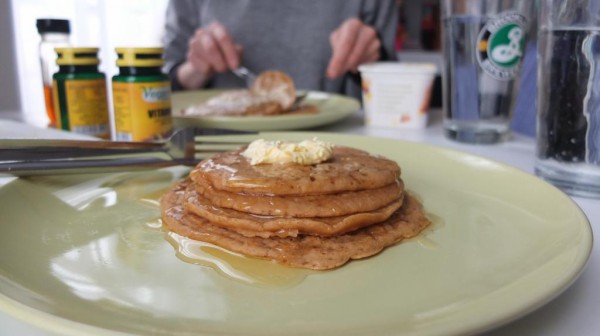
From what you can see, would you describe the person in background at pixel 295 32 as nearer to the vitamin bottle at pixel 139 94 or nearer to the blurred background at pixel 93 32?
the blurred background at pixel 93 32

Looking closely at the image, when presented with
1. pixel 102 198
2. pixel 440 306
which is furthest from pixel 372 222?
pixel 102 198

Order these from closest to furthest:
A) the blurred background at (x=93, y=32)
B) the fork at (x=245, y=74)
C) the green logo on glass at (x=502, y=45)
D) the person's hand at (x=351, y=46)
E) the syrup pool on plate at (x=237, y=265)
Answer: the syrup pool on plate at (x=237, y=265) → the green logo on glass at (x=502, y=45) → the person's hand at (x=351, y=46) → the fork at (x=245, y=74) → the blurred background at (x=93, y=32)

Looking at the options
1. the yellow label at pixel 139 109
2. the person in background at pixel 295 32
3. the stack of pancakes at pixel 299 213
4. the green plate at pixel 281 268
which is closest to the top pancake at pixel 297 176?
the stack of pancakes at pixel 299 213

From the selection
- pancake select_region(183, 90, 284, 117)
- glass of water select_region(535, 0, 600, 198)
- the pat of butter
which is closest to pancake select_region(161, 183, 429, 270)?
the pat of butter

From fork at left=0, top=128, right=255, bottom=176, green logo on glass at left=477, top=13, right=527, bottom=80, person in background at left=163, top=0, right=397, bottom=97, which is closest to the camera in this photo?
fork at left=0, top=128, right=255, bottom=176

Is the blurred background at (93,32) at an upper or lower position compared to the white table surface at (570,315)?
upper

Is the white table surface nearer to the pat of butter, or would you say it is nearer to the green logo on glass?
the pat of butter
